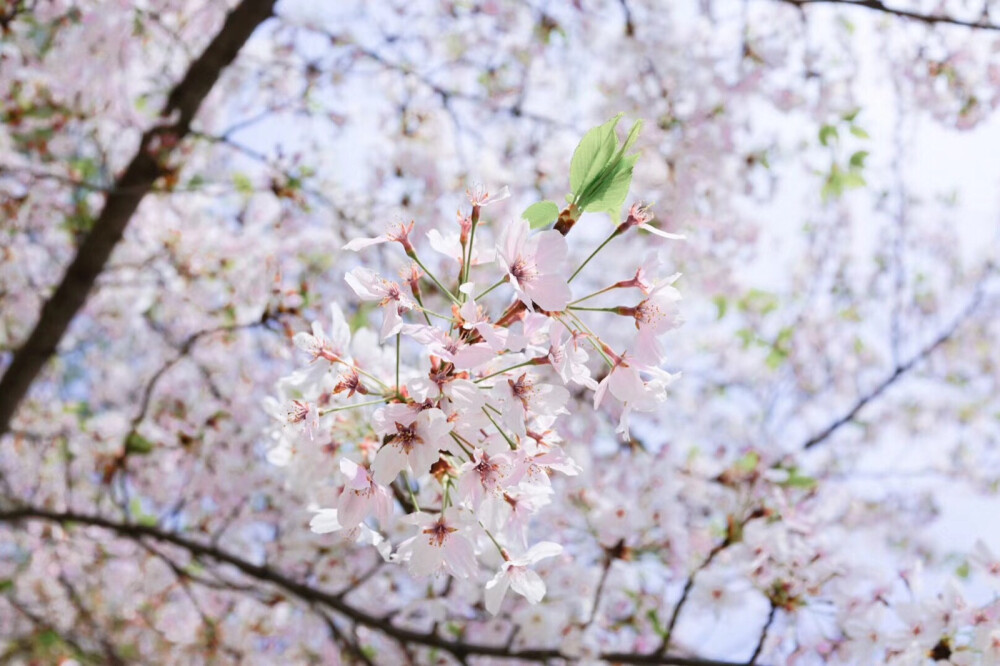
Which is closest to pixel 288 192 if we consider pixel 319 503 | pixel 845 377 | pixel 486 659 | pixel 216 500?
pixel 216 500

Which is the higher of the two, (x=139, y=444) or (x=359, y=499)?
(x=139, y=444)

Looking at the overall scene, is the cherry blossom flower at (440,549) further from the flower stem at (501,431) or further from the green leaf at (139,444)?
the green leaf at (139,444)

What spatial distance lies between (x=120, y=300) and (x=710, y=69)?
435 cm

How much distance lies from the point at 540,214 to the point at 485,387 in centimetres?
29

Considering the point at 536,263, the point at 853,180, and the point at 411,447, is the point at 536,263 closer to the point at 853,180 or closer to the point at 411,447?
the point at 411,447

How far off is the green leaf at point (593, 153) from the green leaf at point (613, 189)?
0.07 ft

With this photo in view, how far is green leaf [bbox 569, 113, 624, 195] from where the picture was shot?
1067mm

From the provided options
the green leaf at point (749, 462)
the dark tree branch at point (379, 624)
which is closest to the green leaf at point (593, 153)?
the dark tree branch at point (379, 624)

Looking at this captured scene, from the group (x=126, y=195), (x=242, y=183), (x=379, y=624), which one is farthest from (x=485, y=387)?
(x=242, y=183)

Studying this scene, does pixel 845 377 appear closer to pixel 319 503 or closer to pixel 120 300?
pixel 120 300

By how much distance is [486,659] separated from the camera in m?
3.54

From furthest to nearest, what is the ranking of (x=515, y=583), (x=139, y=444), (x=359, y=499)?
1. (x=139, y=444)
2. (x=515, y=583)
3. (x=359, y=499)

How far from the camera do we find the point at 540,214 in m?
1.13

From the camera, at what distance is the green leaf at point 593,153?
1.07 m
